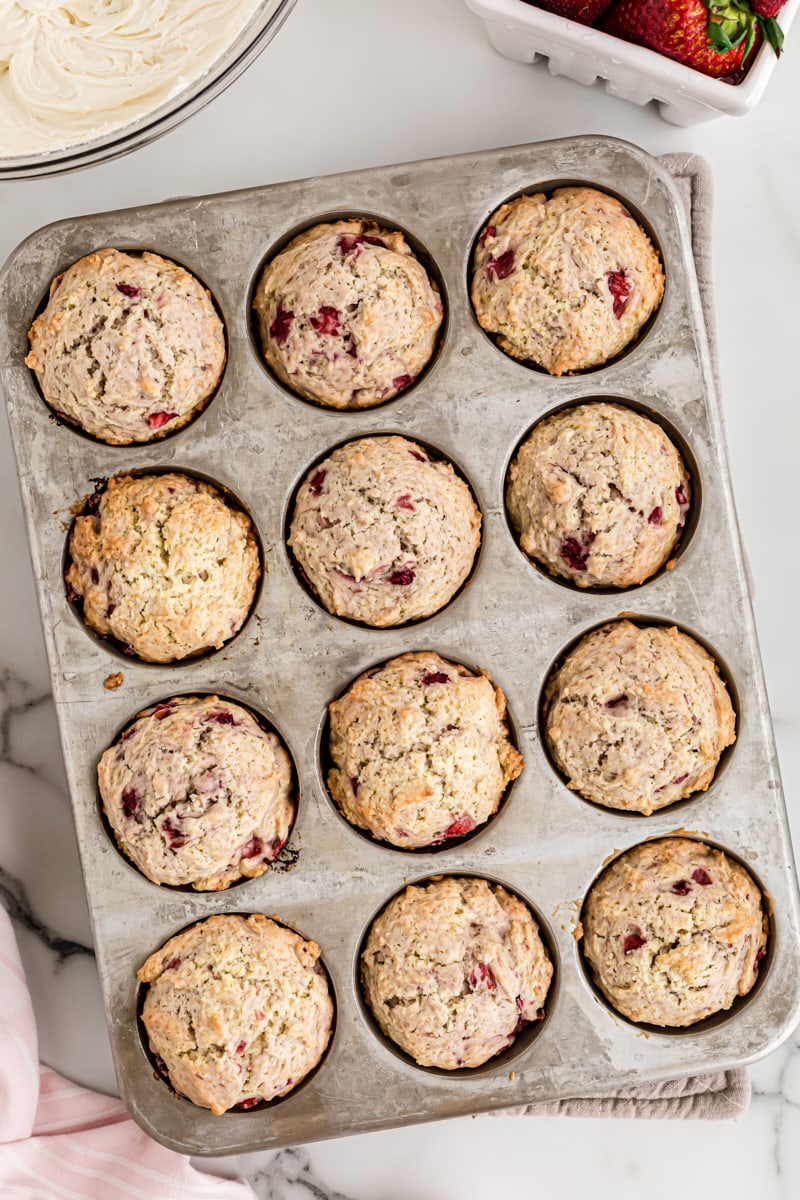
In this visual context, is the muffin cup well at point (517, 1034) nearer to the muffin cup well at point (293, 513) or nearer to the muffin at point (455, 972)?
the muffin at point (455, 972)

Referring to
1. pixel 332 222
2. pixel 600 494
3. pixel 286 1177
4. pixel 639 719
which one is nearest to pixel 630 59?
pixel 332 222

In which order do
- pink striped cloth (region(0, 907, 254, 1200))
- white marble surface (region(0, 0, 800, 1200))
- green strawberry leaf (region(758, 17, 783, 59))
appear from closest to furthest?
green strawberry leaf (region(758, 17, 783, 59))
pink striped cloth (region(0, 907, 254, 1200))
white marble surface (region(0, 0, 800, 1200))

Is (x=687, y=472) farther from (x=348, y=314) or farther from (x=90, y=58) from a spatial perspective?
(x=90, y=58)

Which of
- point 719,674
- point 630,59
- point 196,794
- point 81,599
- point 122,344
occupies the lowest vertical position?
point 196,794

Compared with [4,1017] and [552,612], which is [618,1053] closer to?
[552,612]

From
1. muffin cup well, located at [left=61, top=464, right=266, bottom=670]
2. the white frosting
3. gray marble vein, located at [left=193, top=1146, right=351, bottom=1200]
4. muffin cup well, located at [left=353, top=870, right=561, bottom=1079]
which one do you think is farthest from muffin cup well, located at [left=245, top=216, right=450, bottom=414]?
gray marble vein, located at [left=193, top=1146, right=351, bottom=1200]

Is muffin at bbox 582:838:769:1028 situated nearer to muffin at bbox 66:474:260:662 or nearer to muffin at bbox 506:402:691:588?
muffin at bbox 506:402:691:588
